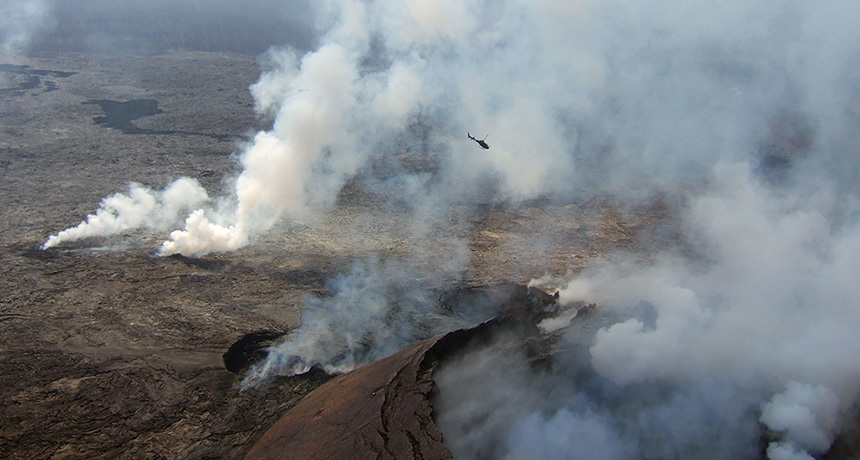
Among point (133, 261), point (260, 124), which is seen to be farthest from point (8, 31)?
point (133, 261)

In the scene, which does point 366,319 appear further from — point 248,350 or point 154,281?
point 154,281

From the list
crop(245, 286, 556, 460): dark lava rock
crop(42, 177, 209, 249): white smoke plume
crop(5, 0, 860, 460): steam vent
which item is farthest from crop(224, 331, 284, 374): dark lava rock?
crop(42, 177, 209, 249): white smoke plume

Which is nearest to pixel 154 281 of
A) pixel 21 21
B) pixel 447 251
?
pixel 447 251

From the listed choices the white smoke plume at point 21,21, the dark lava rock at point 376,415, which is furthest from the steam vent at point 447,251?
the white smoke plume at point 21,21

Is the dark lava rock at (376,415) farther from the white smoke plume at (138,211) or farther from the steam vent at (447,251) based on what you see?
the white smoke plume at (138,211)

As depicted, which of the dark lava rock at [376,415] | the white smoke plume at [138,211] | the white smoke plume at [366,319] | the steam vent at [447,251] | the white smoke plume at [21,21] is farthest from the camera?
the white smoke plume at [21,21]

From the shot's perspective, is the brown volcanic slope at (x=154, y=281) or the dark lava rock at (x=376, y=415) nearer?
the dark lava rock at (x=376, y=415)
